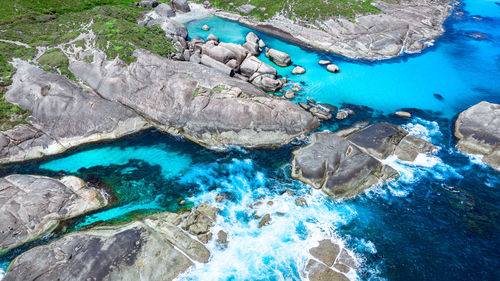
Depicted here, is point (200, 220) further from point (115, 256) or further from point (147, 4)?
point (147, 4)

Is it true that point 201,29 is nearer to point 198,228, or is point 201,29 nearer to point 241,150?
point 241,150

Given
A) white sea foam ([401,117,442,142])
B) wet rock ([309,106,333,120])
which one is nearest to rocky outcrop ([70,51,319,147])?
wet rock ([309,106,333,120])

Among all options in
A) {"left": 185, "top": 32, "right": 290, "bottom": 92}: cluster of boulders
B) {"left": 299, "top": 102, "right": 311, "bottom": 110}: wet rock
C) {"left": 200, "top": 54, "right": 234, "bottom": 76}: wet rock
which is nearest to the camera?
{"left": 299, "top": 102, "right": 311, "bottom": 110}: wet rock

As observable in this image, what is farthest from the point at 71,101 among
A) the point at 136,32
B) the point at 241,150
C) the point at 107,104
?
the point at 241,150

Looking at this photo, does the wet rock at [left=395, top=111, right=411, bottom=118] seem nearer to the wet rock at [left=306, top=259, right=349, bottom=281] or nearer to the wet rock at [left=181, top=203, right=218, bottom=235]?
the wet rock at [left=306, top=259, right=349, bottom=281]

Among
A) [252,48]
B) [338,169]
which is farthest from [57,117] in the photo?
[338,169]
